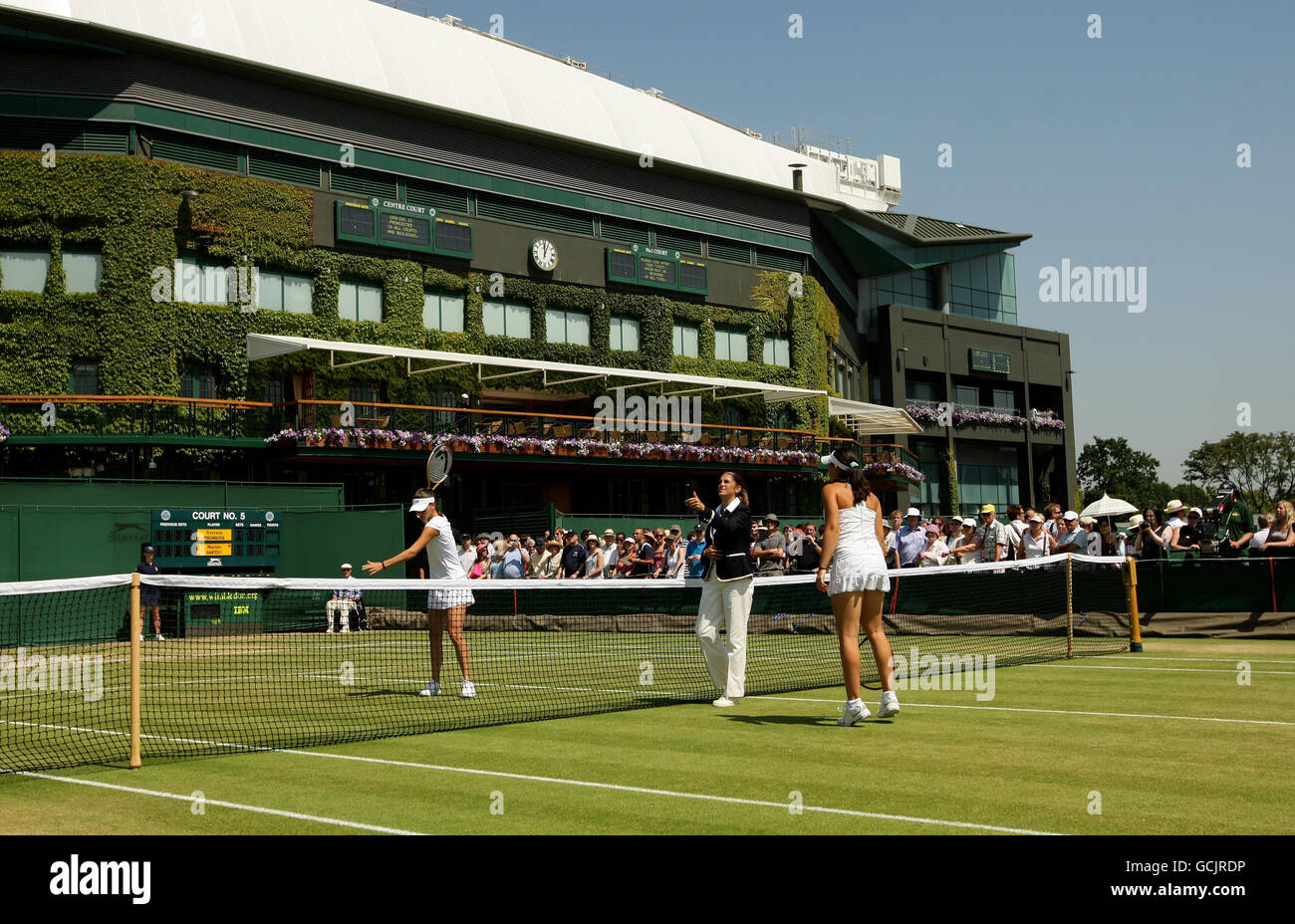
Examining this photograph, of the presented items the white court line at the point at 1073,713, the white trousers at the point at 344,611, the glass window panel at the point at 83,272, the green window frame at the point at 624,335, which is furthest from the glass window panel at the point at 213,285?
the white court line at the point at 1073,713

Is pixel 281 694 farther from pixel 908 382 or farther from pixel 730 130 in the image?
pixel 908 382

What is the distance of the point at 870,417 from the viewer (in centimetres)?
5641

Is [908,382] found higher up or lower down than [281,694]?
higher up

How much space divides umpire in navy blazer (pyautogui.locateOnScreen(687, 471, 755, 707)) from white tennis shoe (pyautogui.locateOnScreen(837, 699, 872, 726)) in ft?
5.46

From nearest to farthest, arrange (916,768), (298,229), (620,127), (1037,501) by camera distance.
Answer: (916,768) → (298,229) → (620,127) → (1037,501)

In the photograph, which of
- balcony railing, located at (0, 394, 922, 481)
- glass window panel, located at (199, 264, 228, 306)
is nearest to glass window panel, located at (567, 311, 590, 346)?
balcony railing, located at (0, 394, 922, 481)

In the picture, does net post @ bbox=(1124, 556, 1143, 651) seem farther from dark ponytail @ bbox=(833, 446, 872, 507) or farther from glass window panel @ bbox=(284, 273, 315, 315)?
glass window panel @ bbox=(284, 273, 315, 315)

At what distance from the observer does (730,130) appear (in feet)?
182

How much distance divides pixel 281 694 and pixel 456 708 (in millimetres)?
3028

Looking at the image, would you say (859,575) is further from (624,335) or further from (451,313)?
(624,335)

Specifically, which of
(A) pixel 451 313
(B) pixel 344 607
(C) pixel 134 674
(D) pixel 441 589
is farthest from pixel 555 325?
(C) pixel 134 674

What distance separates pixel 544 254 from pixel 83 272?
1561cm

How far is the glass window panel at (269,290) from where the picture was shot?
3922 centimetres

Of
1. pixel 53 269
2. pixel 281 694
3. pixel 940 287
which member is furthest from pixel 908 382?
pixel 281 694
